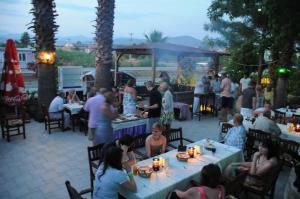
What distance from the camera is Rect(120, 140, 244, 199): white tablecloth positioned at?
315 centimetres

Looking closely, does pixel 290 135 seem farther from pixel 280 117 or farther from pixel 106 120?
pixel 106 120

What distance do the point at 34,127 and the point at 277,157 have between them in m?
7.07

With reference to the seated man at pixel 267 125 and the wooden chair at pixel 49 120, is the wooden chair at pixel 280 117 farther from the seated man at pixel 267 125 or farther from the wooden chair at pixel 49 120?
the wooden chair at pixel 49 120

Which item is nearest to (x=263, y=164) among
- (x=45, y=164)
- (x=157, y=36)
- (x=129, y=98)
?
(x=129, y=98)

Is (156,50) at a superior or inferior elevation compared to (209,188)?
superior

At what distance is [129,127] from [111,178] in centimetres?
370

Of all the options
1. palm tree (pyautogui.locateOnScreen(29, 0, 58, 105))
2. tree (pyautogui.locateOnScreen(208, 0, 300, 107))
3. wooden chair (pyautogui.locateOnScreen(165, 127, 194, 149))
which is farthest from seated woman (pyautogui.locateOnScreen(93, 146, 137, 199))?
tree (pyautogui.locateOnScreen(208, 0, 300, 107))

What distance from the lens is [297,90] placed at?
13570 mm

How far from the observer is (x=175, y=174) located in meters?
3.60

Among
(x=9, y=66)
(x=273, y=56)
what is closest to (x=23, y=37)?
(x=9, y=66)

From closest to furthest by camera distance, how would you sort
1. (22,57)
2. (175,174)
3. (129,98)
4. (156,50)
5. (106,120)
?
(175,174) → (106,120) → (129,98) → (156,50) → (22,57)

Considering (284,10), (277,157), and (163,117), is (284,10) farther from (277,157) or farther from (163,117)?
(277,157)

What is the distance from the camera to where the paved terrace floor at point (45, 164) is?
15.0 feet

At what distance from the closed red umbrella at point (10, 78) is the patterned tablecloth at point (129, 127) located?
432cm
